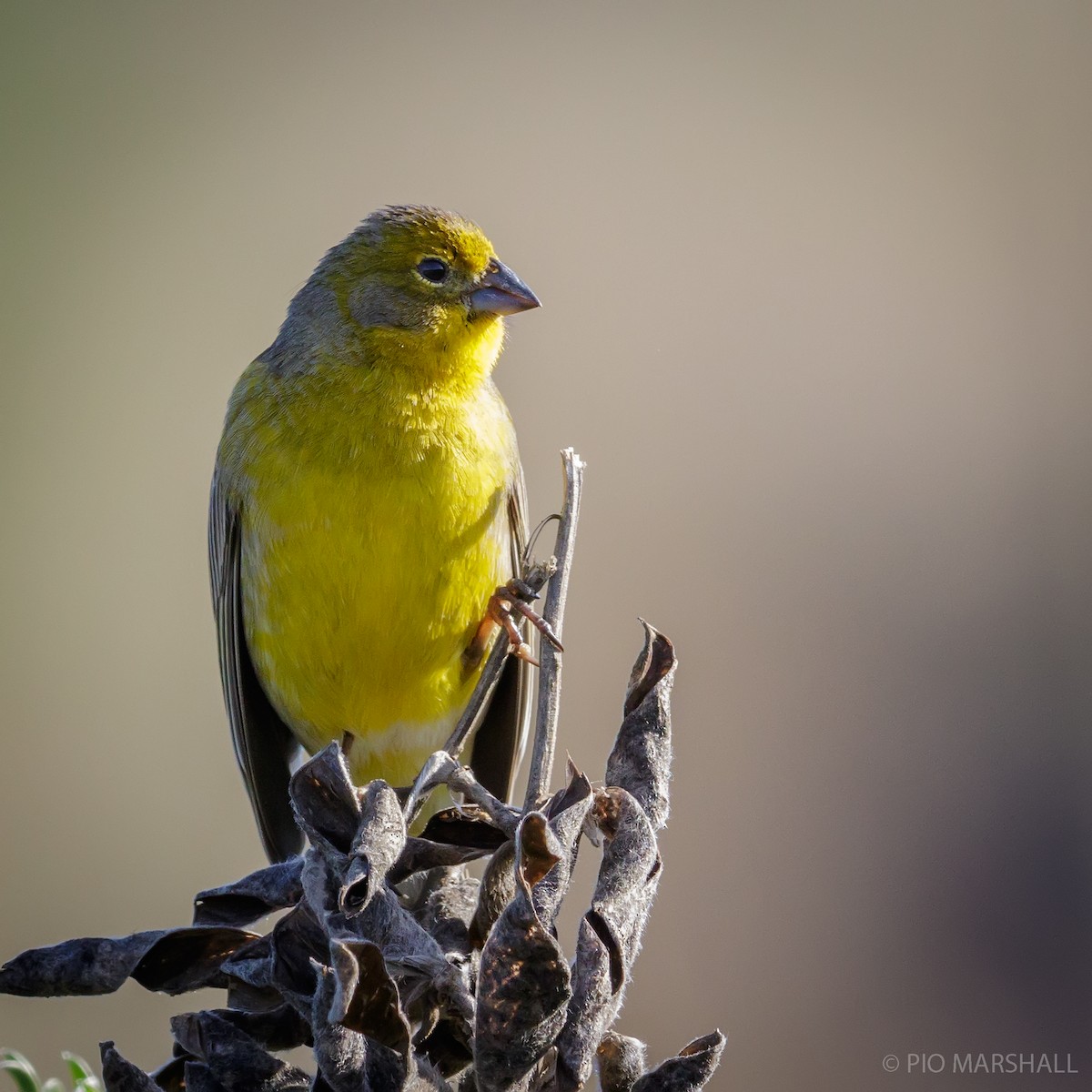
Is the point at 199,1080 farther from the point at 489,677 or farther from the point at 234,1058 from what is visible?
the point at 489,677

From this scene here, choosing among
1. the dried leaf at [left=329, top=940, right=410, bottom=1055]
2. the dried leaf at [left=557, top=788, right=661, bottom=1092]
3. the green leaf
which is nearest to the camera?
the dried leaf at [left=329, top=940, right=410, bottom=1055]

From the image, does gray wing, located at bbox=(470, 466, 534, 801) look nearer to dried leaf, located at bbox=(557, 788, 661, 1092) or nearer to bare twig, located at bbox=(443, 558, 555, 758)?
bare twig, located at bbox=(443, 558, 555, 758)

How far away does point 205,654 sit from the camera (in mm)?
5777

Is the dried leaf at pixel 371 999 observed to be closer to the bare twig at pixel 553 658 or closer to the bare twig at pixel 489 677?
the bare twig at pixel 553 658

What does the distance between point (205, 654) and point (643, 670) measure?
4.17 meters

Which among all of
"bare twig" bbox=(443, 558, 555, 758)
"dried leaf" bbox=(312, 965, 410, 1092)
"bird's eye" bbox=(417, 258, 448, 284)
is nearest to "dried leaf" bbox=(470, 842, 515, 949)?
"dried leaf" bbox=(312, 965, 410, 1092)

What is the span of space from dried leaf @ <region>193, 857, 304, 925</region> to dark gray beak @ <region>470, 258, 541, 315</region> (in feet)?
6.15

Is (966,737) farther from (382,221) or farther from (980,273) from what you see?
(382,221)

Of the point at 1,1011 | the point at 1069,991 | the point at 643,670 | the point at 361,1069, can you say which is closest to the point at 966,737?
the point at 1069,991

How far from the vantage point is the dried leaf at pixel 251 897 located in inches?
77.4

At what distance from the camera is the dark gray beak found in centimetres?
351

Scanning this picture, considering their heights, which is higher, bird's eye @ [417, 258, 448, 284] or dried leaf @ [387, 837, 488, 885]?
bird's eye @ [417, 258, 448, 284]

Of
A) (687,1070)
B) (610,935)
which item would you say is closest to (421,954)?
(610,935)

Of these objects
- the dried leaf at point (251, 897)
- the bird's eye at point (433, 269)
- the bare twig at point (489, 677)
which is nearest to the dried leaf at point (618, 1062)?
the dried leaf at point (251, 897)
